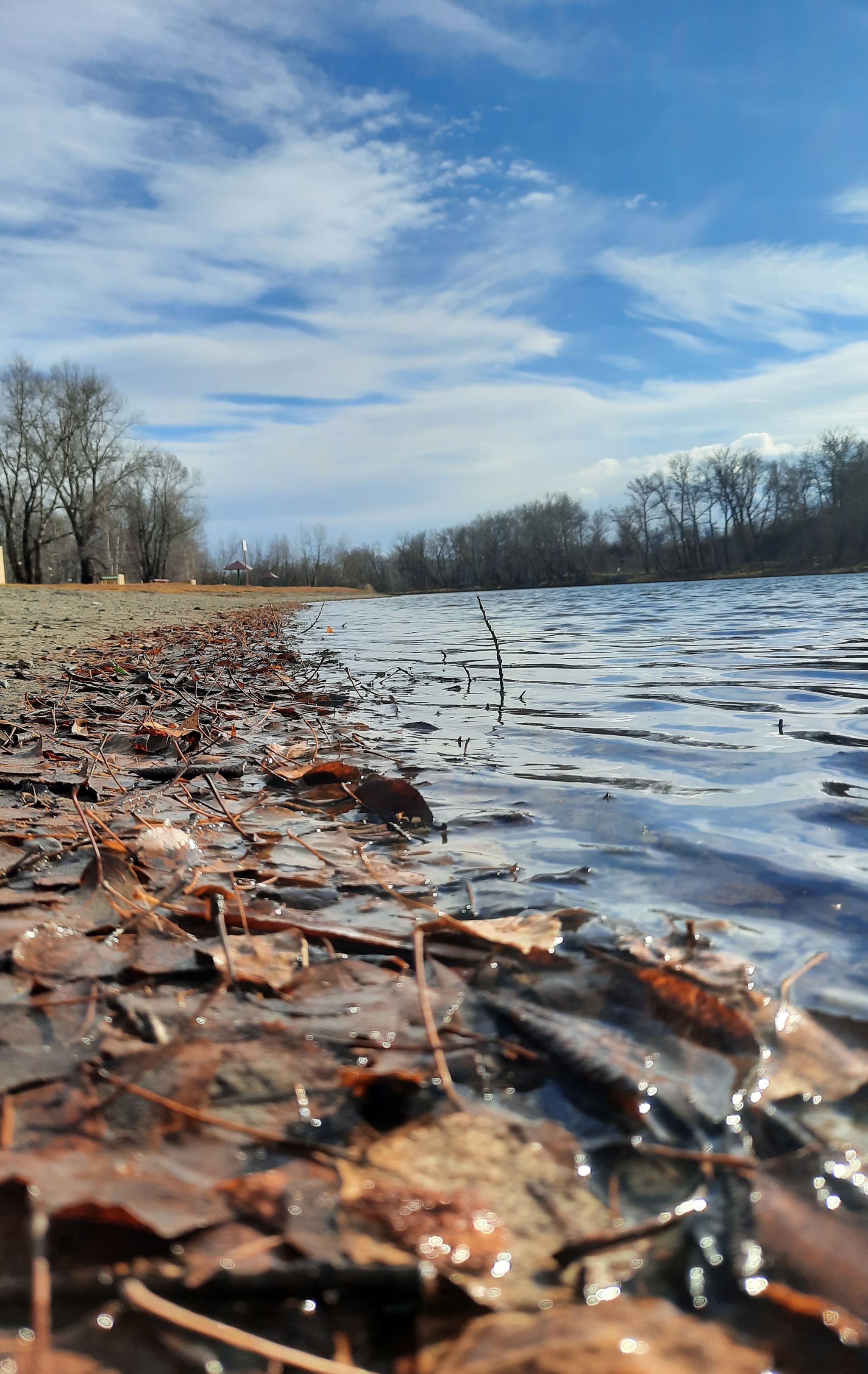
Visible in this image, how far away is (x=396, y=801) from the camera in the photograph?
2395 mm

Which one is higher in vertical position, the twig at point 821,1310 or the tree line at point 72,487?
the tree line at point 72,487

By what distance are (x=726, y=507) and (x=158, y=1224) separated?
78593mm

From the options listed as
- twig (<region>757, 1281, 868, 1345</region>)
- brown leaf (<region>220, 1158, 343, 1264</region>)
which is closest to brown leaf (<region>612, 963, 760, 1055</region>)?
twig (<region>757, 1281, 868, 1345</region>)

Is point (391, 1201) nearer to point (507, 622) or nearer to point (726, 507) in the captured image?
point (507, 622)

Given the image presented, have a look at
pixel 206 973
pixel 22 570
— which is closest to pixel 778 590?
pixel 206 973

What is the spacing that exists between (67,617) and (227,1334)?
46.8 ft

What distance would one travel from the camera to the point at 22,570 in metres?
46.2

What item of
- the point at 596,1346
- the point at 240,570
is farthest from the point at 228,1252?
the point at 240,570

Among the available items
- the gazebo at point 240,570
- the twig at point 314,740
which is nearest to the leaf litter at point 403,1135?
the twig at point 314,740

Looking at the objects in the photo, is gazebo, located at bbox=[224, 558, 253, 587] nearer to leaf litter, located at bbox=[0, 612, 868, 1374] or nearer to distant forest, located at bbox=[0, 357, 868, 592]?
distant forest, located at bbox=[0, 357, 868, 592]

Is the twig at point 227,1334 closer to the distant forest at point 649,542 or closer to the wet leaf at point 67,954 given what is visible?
the wet leaf at point 67,954

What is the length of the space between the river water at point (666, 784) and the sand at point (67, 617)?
8.22 feet

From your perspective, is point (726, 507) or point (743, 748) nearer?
point (743, 748)

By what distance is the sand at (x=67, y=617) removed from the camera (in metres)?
6.03
